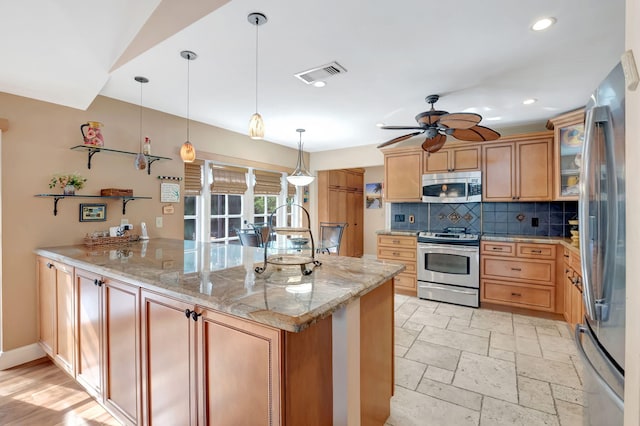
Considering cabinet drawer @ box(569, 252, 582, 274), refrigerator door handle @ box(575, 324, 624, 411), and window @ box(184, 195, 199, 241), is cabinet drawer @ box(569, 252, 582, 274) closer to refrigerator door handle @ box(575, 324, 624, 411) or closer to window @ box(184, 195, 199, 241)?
refrigerator door handle @ box(575, 324, 624, 411)

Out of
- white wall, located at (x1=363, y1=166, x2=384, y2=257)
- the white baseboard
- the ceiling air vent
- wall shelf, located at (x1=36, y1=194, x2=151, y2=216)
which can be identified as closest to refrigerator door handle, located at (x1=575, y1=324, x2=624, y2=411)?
the ceiling air vent

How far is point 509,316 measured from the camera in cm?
363

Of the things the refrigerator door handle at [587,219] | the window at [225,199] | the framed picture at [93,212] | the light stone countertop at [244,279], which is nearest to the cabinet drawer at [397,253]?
the window at [225,199]

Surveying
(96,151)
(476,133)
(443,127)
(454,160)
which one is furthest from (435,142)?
(96,151)

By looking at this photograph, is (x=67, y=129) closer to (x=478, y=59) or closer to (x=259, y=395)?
(x=259, y=395)

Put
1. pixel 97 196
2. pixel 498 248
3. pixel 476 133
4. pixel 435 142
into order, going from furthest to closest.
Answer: pixel 498 248 < pixel 435 142 < pixel 476 133 < pixel 97 196

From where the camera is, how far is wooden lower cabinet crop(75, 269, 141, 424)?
1.60 meters

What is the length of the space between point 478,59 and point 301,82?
4.74 feet

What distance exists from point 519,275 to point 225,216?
3.97m

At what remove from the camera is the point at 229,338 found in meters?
1.18

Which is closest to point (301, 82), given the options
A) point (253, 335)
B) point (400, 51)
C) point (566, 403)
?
point (400, 51)

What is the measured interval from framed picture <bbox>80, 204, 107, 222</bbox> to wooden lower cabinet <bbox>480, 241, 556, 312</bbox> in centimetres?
435

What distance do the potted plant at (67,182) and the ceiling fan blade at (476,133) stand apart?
3.57 meters

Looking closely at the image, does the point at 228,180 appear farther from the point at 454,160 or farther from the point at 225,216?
the point at 454,160
